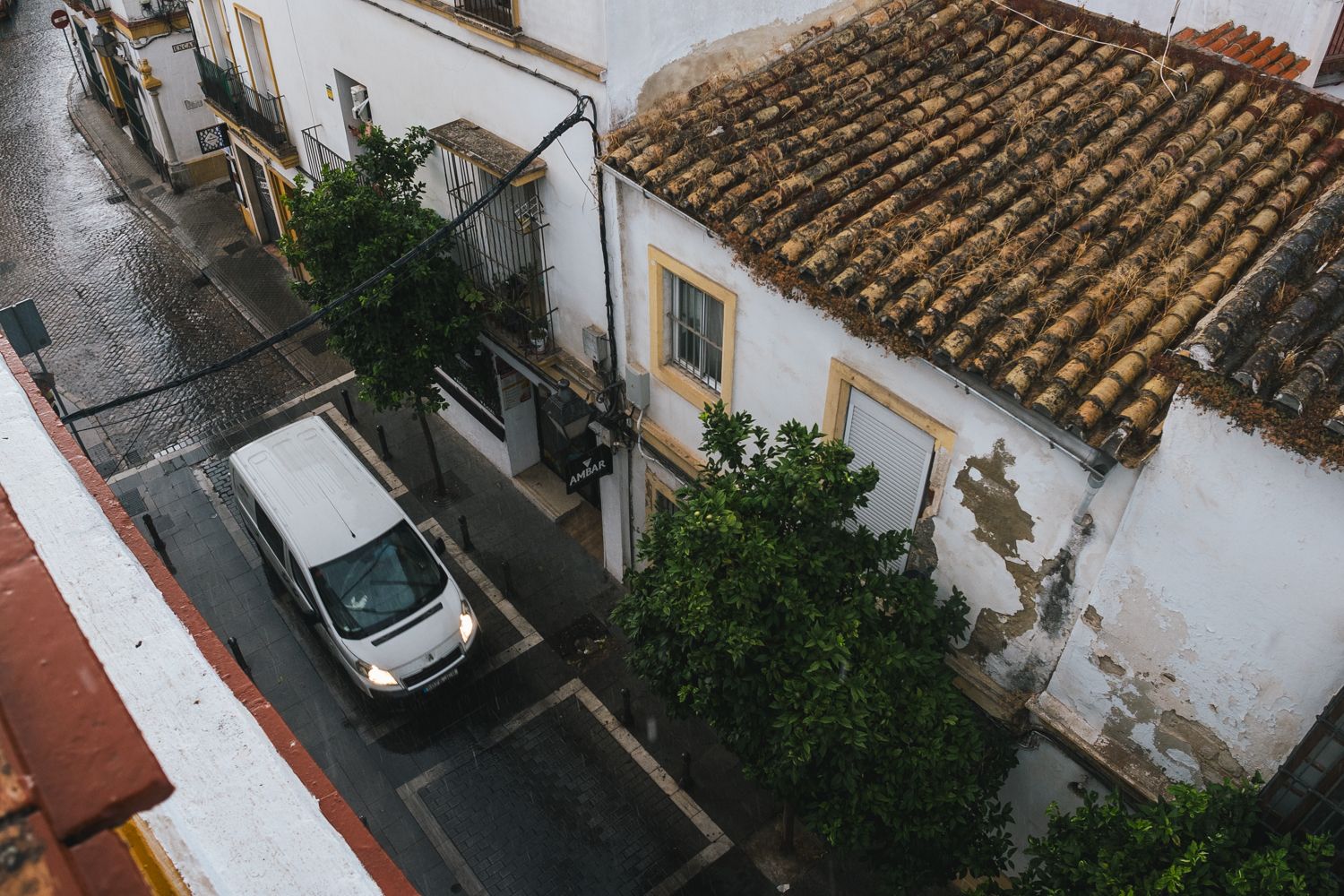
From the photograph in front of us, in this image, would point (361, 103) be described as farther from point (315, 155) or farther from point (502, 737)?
point (502, 737)

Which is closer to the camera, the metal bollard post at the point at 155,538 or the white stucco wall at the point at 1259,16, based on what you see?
the white stucco wall at the point at 1259,16

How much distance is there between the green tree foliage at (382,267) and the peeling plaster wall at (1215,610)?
8.87 m

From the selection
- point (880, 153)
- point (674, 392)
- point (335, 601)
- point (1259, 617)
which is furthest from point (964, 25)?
point (335, 601)

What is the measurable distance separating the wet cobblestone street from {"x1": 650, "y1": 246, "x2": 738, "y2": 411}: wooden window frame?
10.3 m

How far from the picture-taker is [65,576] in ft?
11.9

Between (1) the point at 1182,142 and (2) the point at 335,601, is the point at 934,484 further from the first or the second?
(2) the point at 335,601

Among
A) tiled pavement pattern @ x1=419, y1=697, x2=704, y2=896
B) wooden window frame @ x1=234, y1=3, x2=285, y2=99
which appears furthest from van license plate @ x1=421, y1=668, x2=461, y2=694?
wooden window frame @ x1=234, y1=3, x2=285, y2=99

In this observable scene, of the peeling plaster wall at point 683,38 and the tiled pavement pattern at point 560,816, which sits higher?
the peeling plaster wall at point 683,38

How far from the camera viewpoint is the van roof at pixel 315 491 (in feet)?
45.0

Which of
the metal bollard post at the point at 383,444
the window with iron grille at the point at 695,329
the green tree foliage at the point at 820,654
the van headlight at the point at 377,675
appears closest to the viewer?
the green tree foliage at the point at 820,654

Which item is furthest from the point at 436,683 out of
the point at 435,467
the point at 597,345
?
the point at 597,345

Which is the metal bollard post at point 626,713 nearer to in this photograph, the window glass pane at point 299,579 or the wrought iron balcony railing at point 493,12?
the window glass pane at point 299,579

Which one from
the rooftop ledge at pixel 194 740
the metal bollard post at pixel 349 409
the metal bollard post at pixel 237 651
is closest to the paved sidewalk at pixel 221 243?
the metal bollard post at pixel 349 409

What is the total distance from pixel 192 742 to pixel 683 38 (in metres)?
9.17
